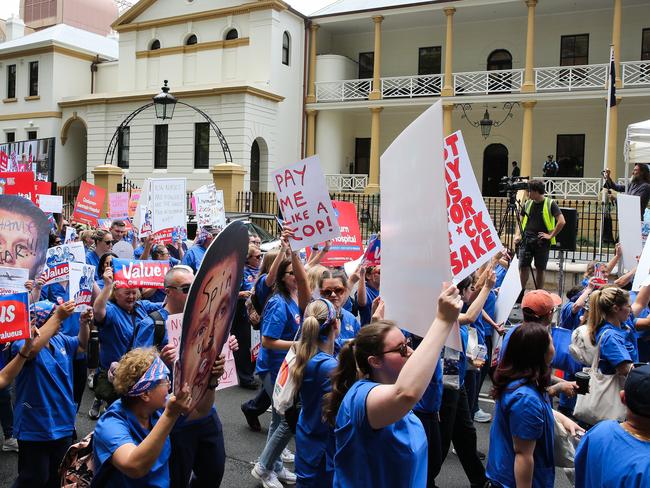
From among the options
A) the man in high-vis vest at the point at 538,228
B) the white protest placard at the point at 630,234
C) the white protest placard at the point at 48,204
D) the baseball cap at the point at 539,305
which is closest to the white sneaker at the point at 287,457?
the baseball cap at the point at 539,305

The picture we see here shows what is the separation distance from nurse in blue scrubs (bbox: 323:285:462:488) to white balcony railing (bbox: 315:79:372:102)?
1012 inches

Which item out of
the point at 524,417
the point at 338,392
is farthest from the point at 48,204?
the point at 524,417

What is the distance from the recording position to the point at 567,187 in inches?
952

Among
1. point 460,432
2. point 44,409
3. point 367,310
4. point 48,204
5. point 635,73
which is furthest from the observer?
point 635,73

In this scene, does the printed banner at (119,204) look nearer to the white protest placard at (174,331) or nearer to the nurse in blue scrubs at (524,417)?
the white protest placard at (174,331)

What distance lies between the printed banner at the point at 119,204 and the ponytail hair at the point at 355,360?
28.8 ft

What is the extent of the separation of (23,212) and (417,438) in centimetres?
399

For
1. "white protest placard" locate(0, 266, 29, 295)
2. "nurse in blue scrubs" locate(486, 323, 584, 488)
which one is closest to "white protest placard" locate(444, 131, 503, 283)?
"nurse in blue scrubs" locate(486, 323, 584, 488)

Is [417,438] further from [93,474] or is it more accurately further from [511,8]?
[511,8]

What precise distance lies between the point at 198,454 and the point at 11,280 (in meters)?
1.98

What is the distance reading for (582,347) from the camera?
4508 millimetres

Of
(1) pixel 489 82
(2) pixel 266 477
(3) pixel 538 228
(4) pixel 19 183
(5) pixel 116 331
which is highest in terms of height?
(1) pixel 489 82

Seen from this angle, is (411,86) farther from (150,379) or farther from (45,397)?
(150,379)

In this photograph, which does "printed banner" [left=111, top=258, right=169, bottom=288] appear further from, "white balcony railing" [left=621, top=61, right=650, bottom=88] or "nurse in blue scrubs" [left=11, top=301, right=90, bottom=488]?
"white balcony railing" [left=621, top=61, right=650, bottom=88]
